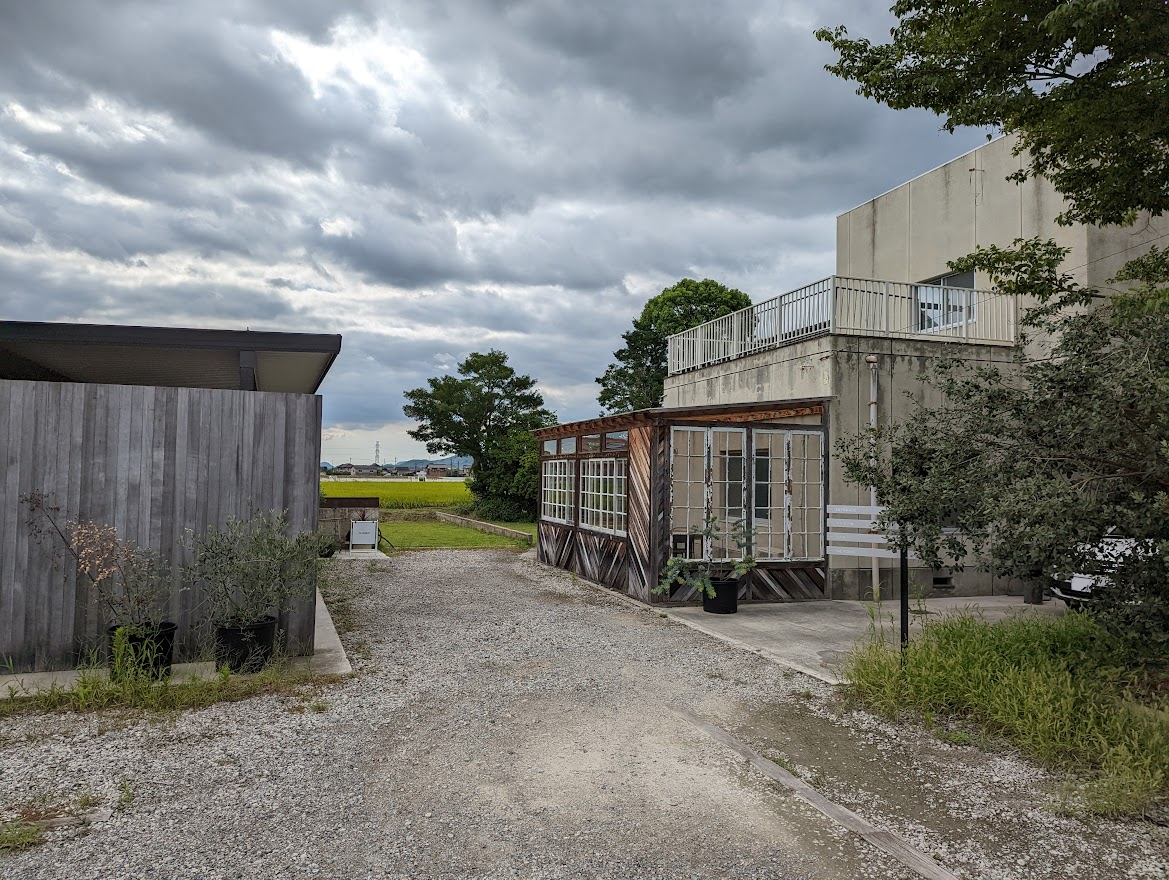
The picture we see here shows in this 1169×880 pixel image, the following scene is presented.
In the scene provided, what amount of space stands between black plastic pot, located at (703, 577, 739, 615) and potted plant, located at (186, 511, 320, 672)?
15.6ft

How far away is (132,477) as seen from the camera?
18.4ft

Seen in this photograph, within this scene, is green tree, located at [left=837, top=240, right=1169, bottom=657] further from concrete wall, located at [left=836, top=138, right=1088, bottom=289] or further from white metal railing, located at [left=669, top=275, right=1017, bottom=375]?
concrete wall, located at [left=836, top=138, right=1088, bottom=289]

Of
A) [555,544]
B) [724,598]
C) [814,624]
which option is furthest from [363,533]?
[814,624]

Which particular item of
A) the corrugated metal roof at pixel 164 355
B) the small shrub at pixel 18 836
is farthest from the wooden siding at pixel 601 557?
the small shrub at pixel 18 836

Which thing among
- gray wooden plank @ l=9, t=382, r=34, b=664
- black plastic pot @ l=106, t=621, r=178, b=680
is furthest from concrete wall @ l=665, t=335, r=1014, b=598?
gray wooden plank @ l=9, t=382, r=34, b=664

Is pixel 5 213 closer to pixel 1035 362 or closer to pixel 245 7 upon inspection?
pixel 245 7

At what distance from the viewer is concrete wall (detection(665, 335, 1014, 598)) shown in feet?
31.3

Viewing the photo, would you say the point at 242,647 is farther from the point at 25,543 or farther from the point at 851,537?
the point at 851,537

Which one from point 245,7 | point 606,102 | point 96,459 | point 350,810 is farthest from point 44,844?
point 606,102

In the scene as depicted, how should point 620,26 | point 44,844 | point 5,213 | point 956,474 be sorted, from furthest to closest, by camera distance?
1. point 5,213
2. point 620,26
3. point 956,474
4. point 44,844

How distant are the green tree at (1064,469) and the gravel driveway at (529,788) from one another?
1248mm

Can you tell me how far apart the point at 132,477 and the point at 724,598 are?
6.23 metres

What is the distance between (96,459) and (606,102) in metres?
7.40

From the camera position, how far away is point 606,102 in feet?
30.8
